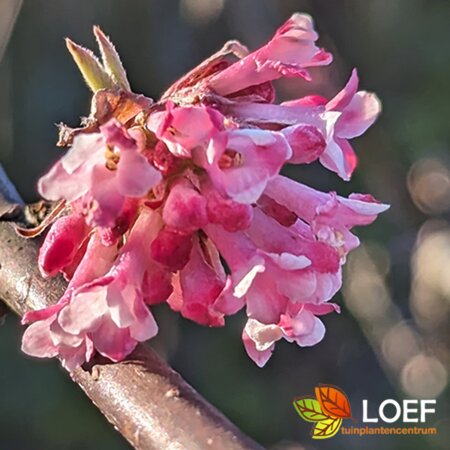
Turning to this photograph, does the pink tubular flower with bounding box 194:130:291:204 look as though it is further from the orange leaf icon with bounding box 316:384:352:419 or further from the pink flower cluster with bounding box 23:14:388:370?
the orange leaf icon with bounding box 316:384:352:419

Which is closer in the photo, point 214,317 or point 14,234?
point 214,317

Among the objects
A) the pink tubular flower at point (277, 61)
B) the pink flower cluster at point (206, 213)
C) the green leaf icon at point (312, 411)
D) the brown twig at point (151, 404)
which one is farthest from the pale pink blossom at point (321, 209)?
the green leaf icon at point (312, 411)

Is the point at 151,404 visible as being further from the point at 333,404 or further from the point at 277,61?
the point at 333,404

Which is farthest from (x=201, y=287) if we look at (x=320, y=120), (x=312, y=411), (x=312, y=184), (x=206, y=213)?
(x=312, y=184)

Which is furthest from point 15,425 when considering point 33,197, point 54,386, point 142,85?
point 142,85

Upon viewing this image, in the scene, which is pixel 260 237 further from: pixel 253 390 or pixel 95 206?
pixel 253 390

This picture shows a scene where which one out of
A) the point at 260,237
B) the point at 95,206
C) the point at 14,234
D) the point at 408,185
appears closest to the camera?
the point at 95,206

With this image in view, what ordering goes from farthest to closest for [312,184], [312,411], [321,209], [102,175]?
1. [312,184]
2. [312,411]
3. [321,209]
4. [102,175]
